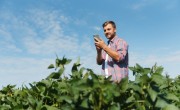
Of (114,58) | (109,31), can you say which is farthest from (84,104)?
(109,31)

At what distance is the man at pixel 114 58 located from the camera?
22.6 feet

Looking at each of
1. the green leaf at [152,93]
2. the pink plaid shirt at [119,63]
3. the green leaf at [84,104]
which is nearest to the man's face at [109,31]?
the pink plaid shirt at [119,63]

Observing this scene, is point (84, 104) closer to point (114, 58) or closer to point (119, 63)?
point (114, 58)

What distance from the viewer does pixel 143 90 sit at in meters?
3.70

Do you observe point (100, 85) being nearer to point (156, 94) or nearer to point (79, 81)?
point (79, 81)

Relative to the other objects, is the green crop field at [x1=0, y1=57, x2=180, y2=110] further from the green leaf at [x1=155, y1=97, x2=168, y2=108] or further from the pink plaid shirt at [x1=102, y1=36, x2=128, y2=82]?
the pink plaid shirt at [x1=102, y1=36, x2=128, y2=82]

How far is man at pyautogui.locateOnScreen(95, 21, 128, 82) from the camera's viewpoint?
22.6 feet

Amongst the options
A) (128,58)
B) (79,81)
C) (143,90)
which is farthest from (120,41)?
(79,81)

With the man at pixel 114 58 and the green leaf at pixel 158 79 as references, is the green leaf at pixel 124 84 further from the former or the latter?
the man at pixel 114 58

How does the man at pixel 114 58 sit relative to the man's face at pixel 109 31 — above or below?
below

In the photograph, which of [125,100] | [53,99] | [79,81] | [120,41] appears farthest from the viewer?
[120,41]

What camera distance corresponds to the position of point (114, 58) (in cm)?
664

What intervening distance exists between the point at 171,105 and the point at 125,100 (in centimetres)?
44

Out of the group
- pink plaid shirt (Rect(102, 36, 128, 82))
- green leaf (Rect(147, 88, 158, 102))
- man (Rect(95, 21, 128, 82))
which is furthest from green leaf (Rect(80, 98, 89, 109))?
pink plaid shirt (Rect(102, 36, 128, 82))
